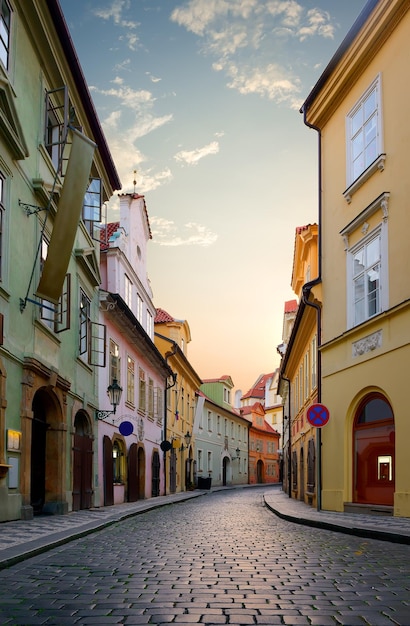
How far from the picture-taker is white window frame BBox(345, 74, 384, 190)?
16984 mm

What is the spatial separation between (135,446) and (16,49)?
17544 millimetres

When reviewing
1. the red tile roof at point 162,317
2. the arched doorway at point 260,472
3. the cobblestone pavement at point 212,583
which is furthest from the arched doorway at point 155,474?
the arched doorway at point 260,472

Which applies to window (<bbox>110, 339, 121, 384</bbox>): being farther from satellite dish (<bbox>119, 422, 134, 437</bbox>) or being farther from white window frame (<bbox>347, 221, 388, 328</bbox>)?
white window frame (<bbox>347, 221, 388, 328</bbox>)

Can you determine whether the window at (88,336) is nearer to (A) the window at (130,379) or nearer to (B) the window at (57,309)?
(B) the window at (57,309)

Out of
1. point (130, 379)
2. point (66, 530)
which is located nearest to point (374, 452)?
point (66, 530)

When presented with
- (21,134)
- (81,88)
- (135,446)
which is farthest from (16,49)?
(135,446)

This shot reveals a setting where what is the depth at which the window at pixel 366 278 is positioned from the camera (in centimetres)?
1694

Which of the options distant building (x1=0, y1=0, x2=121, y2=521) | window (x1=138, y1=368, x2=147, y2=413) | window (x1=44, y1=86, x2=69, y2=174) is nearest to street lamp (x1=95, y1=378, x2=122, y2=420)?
distant building (x1=0, y1=0, x2=121, y2=521)

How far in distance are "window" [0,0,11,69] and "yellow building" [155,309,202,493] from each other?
25.3m

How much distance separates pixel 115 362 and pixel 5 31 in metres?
13.7

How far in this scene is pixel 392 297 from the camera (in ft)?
51.8

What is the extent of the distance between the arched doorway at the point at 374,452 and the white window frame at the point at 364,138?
17.4 ft

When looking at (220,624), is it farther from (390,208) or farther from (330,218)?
(330,218)

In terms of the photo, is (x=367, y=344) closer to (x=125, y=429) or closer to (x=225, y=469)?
(x=125, y=429)
